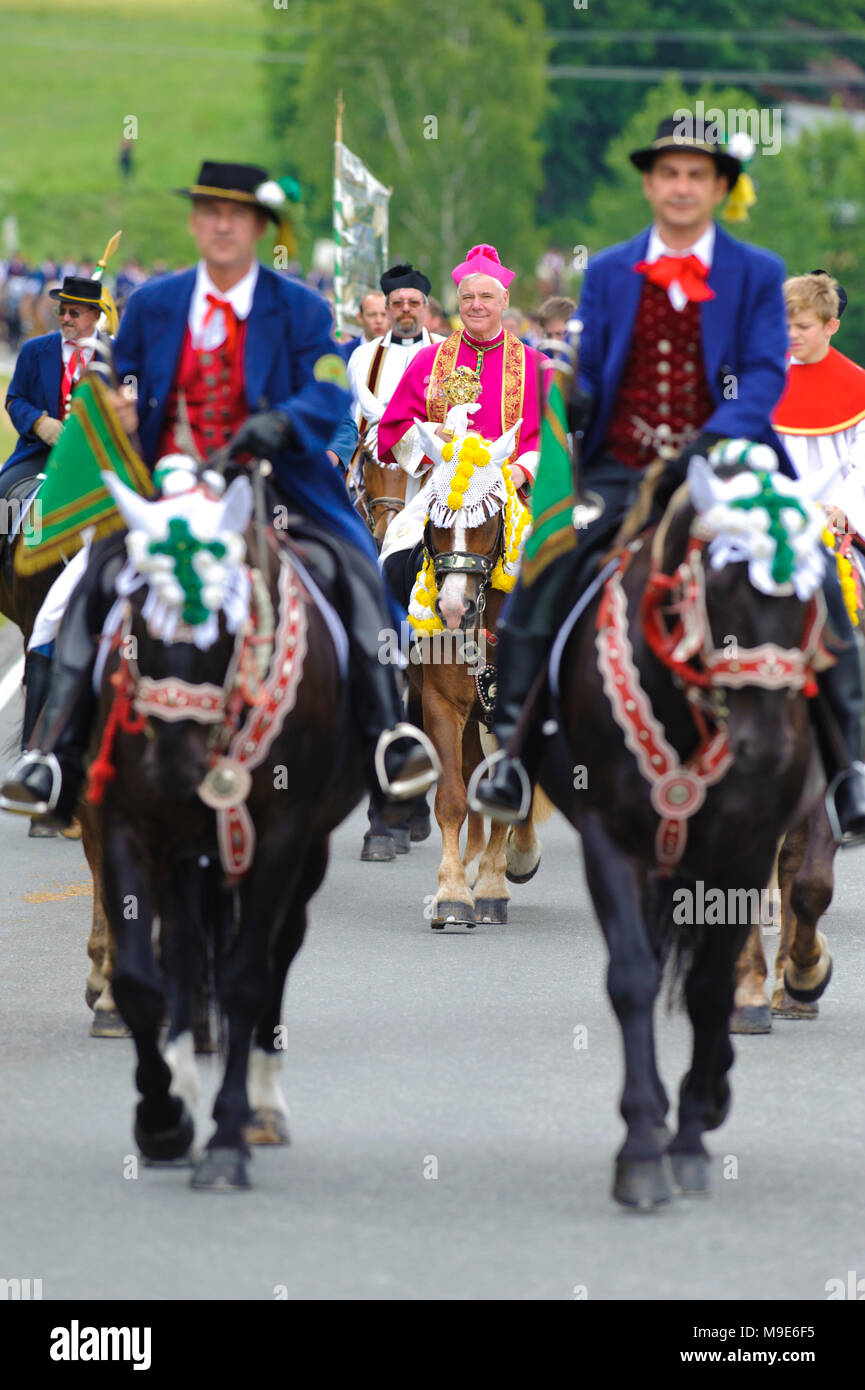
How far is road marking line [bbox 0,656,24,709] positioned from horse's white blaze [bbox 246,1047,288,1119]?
11049 mm

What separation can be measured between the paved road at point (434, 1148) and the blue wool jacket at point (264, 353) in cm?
208

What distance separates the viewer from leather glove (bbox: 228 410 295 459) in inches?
293

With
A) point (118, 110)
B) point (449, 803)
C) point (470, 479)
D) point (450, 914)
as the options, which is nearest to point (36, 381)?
point (470, 479)

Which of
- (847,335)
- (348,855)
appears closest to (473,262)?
(348,855)

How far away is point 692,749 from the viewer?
7.07 m

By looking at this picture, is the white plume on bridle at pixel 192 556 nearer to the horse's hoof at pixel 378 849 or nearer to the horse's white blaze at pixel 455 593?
the horse's white blaze at pixel 455 593

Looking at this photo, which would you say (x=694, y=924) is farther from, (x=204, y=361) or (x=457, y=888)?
(x=457, y=888)

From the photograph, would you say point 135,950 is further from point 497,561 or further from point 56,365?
point 56,365

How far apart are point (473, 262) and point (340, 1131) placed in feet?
19.5

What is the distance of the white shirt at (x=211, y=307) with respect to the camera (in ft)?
25.8

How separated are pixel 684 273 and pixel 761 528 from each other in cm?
120

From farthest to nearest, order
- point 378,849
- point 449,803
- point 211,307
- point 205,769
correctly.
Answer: point 378,849 < point 449,803 < point 211,307 < point 205,769

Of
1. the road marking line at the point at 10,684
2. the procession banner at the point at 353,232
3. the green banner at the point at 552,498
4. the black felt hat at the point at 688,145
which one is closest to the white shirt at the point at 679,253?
the black felt hat at the point at 688,145

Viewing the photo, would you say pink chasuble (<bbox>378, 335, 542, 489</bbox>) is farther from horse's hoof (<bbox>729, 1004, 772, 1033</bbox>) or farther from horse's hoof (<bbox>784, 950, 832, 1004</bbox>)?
horse's hoof (<bbox>729, 1004, 772, 1033</bbox>)
